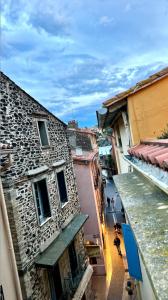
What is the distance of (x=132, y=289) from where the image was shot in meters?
14.3

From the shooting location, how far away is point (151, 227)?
362cm

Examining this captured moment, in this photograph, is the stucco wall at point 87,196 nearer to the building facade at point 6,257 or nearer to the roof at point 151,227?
the building facade at point 6,257

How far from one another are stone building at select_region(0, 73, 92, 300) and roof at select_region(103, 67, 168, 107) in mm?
3319

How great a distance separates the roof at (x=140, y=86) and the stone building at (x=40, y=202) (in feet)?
10.9

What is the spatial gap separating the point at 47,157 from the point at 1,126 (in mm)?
3434

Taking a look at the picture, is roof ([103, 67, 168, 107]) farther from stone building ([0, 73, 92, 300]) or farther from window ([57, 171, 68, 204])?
window ([57, 171, 68, 204])

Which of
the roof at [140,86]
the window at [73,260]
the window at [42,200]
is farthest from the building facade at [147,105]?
the window at [73,260]

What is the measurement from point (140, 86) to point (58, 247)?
6787 mm

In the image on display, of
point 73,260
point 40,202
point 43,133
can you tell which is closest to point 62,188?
point 40,202

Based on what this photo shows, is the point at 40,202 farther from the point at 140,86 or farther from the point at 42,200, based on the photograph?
the point at 140,86

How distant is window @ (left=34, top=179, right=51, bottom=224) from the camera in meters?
11.5

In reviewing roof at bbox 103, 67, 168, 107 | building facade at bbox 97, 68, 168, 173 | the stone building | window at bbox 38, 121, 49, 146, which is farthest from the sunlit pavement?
roof at bbox 103, 67, 168, 107

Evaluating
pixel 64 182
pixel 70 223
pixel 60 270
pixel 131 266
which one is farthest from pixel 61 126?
pixel 131 266

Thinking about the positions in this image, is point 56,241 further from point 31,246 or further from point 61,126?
point 61,126
